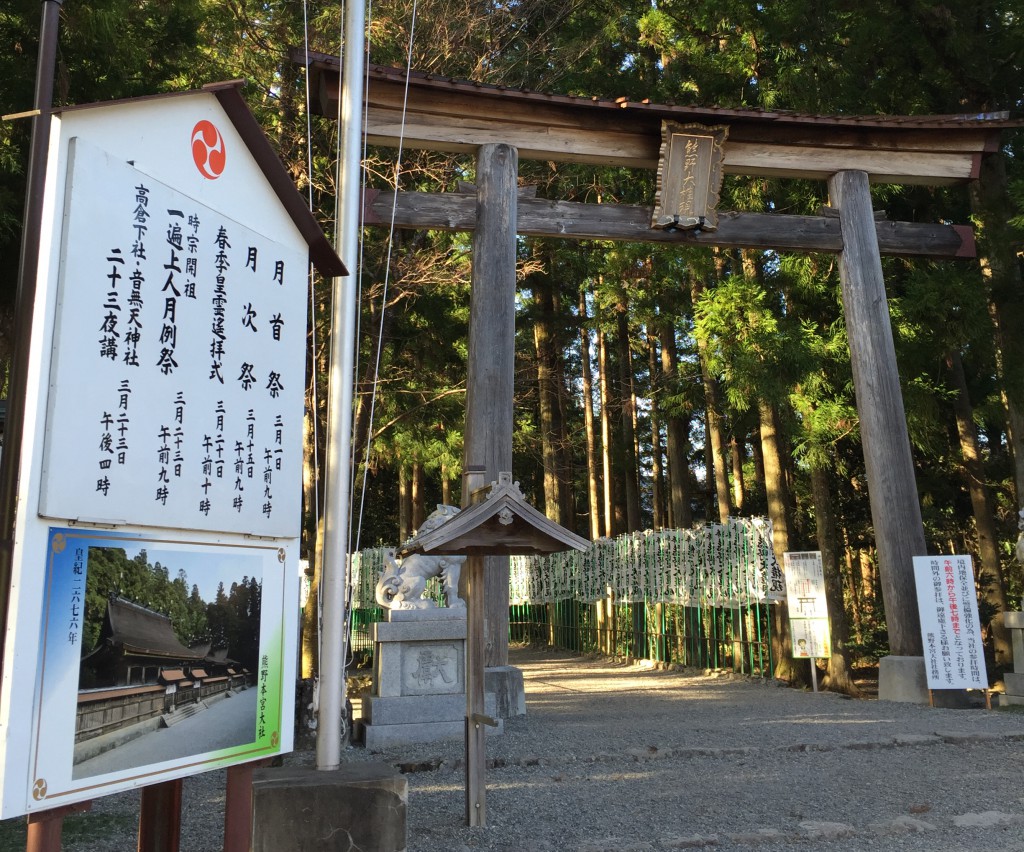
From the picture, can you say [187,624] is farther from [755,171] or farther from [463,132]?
[755,171]

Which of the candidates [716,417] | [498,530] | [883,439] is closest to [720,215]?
[883,439]

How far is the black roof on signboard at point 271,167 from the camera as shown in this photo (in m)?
3.08

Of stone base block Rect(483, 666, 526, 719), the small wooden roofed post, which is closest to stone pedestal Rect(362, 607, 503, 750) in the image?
stone base block Rect(483, 666, 526, 719)

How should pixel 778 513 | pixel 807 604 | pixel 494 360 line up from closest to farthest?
pixel 494 360, pixel 807 604, pixel 778 513

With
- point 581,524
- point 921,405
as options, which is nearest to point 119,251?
point 921,405

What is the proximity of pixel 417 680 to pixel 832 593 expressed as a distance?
604 cm

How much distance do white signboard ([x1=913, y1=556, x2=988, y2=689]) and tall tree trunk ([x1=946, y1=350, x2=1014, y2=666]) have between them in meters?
3.23

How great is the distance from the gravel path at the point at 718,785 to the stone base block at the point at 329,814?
86 centimetres

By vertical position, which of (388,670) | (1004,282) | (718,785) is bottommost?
(718,785)

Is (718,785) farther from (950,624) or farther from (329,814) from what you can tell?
(950,624)

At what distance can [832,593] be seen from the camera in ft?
35.4

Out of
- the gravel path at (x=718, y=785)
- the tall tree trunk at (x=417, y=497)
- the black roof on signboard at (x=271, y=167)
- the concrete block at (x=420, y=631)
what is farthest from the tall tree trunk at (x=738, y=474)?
the black roof on signboard at (x=271, y=167)

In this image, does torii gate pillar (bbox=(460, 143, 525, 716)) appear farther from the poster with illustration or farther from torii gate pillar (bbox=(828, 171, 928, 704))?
the poster with illustration

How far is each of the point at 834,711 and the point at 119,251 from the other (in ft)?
24.6
